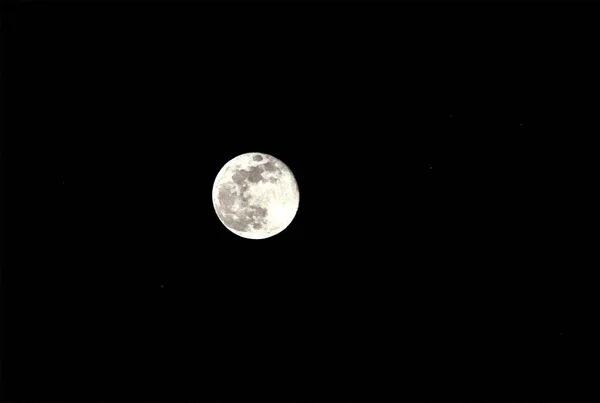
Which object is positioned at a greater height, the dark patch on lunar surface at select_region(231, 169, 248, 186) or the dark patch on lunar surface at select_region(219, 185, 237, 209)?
the dark patch on lunar surface at select_region(231, 169, 248, 186)

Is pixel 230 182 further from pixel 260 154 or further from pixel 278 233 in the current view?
pixel 278 233

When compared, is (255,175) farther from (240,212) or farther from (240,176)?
(240,212)

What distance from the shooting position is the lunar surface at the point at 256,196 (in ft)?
11.5

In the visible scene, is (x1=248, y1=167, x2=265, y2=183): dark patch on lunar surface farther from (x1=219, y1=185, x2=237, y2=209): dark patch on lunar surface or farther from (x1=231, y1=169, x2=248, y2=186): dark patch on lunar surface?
(x1=219, y1=185, x2=237, y2=209): dark patch on lunar surface

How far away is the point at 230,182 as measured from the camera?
141 inches

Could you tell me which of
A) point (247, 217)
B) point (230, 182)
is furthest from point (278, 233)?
point (230, 182)

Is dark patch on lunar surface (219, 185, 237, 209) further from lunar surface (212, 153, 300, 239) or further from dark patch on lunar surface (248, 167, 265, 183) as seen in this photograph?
dark patch on lunar surface (248, 167, 265, 183)

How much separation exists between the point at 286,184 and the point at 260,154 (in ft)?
1.29

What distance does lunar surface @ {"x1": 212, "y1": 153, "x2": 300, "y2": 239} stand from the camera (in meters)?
3.50

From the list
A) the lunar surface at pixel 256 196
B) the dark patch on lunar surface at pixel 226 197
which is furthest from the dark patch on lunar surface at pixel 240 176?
the dark patch on lunar surface at pixel 226 197

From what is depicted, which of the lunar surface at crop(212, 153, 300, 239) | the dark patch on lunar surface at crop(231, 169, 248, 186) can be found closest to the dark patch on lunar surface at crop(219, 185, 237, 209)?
the lunar surface at crop(212, 153, 300, 239)

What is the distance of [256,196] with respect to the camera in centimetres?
348

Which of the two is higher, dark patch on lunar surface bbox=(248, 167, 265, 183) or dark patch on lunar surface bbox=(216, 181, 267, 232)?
dark patch on lunar surface bbox=(248, 167, 265, 183)

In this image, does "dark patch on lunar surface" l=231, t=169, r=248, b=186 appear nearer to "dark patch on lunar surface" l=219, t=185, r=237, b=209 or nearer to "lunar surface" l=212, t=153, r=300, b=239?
"lunar surface" l=212, t=153, r=300, b=239
